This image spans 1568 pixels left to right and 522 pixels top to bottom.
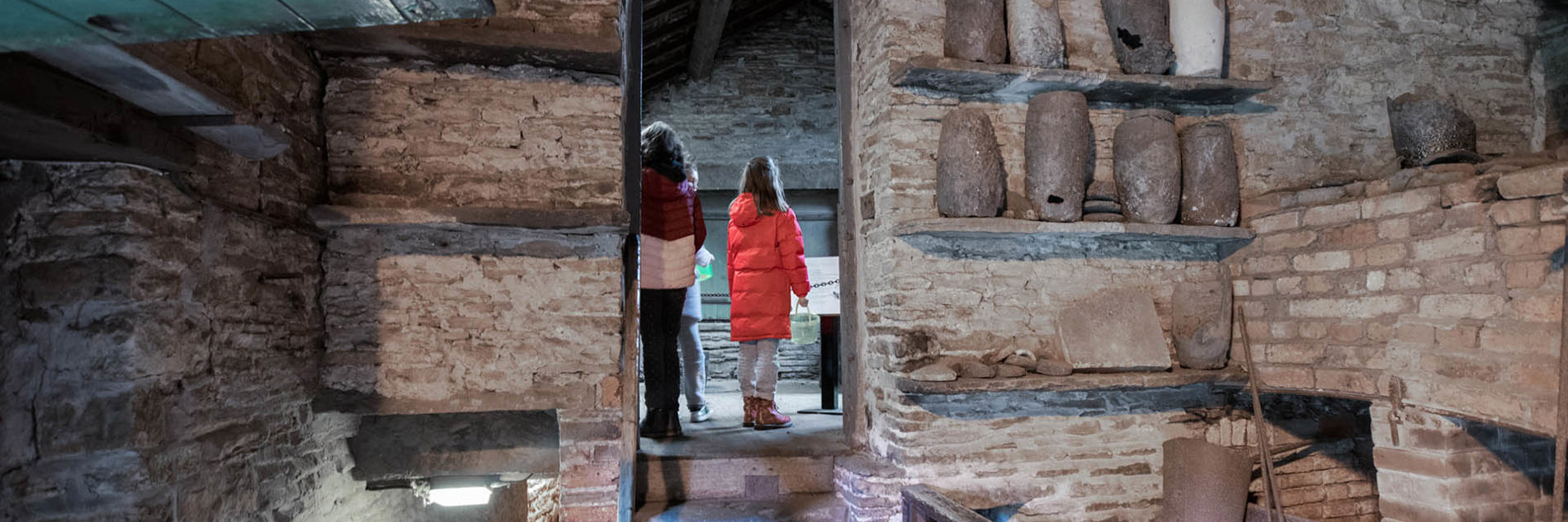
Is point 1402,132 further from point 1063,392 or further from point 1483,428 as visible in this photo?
point 1063,392

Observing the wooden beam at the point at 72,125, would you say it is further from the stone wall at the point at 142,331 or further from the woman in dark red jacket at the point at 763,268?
the woman in dark red jacket at the point at 763,268

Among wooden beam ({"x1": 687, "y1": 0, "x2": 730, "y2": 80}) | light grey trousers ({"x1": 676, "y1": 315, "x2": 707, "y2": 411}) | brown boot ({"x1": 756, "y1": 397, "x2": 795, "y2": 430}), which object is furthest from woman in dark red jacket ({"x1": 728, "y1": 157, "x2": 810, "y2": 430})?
wooden beam ({"x1": 687, "y1": 0, "x2": 730, "y2": 80})

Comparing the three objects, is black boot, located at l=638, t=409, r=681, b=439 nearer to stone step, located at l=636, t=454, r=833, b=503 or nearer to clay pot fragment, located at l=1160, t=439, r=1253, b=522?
stone step, located at l=636, t=454, r=833, b=503

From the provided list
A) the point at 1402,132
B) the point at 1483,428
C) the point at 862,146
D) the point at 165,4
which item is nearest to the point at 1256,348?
the point at 1483,428

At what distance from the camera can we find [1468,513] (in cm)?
277

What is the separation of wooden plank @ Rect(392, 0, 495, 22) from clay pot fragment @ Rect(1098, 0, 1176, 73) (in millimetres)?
3105

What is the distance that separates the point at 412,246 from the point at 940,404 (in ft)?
7.68

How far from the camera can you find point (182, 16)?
1255mm

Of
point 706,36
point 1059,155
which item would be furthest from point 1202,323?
point 706,36

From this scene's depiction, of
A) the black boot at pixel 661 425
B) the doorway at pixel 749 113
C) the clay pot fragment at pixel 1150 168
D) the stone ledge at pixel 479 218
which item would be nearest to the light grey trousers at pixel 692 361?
the black boot at pixel 661 425

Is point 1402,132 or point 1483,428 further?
point 1402,132

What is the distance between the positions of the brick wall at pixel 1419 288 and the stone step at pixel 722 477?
90.0 inches

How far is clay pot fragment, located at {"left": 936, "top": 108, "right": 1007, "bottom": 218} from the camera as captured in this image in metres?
3.24

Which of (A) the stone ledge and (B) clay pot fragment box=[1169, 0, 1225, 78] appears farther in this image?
(B) clay pot fragment box=[1169, 0, 1225, 78]
